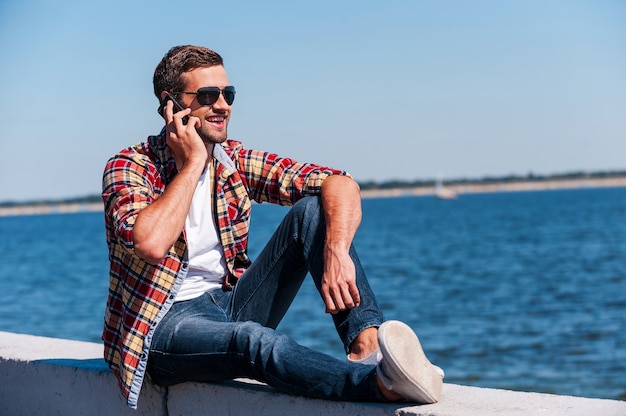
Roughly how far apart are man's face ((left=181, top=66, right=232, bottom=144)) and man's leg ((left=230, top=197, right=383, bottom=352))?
0.45 metres

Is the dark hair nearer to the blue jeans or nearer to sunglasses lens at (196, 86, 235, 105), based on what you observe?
sunglasses lens at (196, 86, 235, 105)

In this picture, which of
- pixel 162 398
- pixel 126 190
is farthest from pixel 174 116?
pixel 162 398

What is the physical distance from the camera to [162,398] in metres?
3.28

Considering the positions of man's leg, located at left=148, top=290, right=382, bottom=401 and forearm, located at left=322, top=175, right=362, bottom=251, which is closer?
man's leg, located at left=148, top=290, right=382, bottom=401

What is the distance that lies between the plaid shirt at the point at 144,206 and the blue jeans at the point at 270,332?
96 millimetres

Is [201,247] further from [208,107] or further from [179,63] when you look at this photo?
[179,63]

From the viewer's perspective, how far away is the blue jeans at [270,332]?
109 inches

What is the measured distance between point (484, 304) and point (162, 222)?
18.0 metres

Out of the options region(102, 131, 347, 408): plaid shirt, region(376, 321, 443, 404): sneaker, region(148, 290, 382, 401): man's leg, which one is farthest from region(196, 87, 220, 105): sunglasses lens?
region(376, 321, 443, 404): sneaker

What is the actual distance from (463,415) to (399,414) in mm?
214

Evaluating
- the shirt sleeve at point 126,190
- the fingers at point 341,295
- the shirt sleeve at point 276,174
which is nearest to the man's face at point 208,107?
the shirt sleeve at point 276,174

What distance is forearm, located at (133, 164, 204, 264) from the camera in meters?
2.79

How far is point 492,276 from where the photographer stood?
2770 cm

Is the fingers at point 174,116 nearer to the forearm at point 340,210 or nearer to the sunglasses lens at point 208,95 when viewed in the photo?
the sunglasses lens at point 208,95
